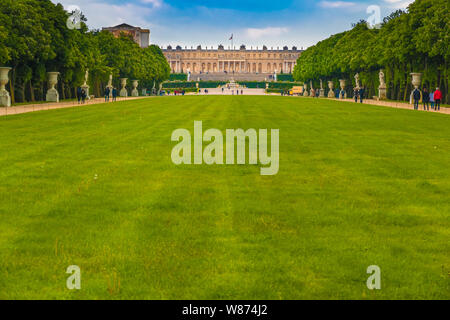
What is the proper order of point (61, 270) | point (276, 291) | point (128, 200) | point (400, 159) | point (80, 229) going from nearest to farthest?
point (276, 291)
point (61, 270)
point (80, 229)
point (128, 200)
point (400, 159)

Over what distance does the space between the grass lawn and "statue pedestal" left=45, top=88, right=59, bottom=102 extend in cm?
4781

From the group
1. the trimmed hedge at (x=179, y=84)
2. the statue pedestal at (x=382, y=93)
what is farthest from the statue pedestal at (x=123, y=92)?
the trimmed hedge at (x=179, y=84)

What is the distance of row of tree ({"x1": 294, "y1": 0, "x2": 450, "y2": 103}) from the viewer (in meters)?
52.8

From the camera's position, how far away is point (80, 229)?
28.1 ft

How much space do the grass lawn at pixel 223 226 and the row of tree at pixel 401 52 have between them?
3929cm

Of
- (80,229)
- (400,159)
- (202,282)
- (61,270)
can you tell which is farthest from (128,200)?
(400,159)

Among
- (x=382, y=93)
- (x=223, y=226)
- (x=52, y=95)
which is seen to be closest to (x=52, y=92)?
(x=52, y=95)

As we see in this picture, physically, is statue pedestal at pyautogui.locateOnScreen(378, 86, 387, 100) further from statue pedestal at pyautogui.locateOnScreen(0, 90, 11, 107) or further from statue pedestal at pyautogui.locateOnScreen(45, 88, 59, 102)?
statue pedestal at pyautogui.locateOnScreen(0, 90, 11, 107)

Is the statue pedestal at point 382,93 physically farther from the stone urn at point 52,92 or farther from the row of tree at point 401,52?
the stone urn at point 52,92

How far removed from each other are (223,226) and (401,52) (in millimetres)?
55928

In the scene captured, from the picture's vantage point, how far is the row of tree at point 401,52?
2078 inches

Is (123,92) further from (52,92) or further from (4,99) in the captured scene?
(4,99)
